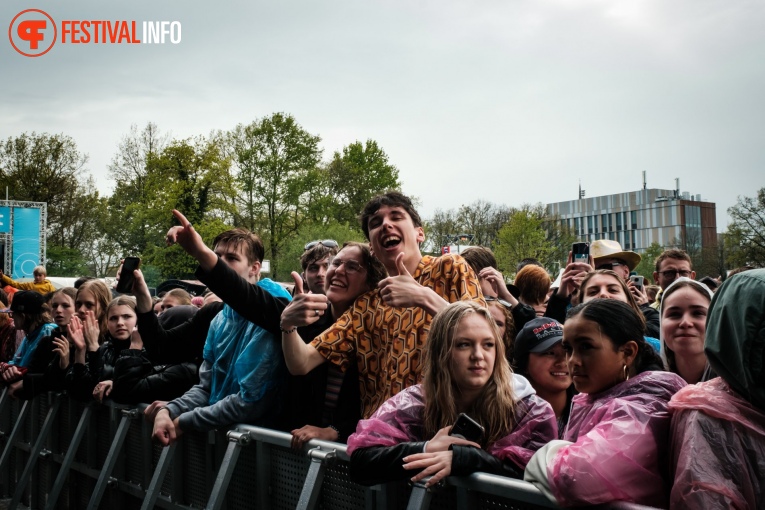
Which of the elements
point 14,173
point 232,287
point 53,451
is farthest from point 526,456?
point 14,173

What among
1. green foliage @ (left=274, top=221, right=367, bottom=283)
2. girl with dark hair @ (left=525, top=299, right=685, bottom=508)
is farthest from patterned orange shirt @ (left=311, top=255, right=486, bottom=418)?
green foliage @ (left=274, top=221, right=367, bottom=283)

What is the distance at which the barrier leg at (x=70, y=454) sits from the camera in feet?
19.0

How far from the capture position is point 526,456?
2662 millimetres

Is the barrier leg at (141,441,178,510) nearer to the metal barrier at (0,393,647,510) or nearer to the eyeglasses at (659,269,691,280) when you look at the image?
the metal barrier at (0,393,647,510)

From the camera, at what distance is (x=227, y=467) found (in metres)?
3.96

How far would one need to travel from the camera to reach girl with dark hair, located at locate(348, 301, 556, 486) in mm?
2668

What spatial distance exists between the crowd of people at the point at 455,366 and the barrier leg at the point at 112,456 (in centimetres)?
20

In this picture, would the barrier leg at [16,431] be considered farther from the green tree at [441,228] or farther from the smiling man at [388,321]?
the green tree at [441,228]

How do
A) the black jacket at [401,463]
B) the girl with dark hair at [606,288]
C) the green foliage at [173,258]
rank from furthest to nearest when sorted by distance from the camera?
the green foliage at [173,258] < the girl with dark hair at [606,288] < the black jacket at [401,463]

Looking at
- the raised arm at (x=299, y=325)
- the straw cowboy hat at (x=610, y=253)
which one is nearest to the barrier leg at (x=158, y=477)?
the raised arm at (x=299, y=325)

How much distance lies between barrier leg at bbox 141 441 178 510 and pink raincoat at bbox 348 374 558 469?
6.37 feet

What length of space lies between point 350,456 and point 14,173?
42.5 m

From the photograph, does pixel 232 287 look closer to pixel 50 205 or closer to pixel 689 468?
pixel 689 468

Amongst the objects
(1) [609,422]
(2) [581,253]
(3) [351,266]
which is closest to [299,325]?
(3) [351,266]
